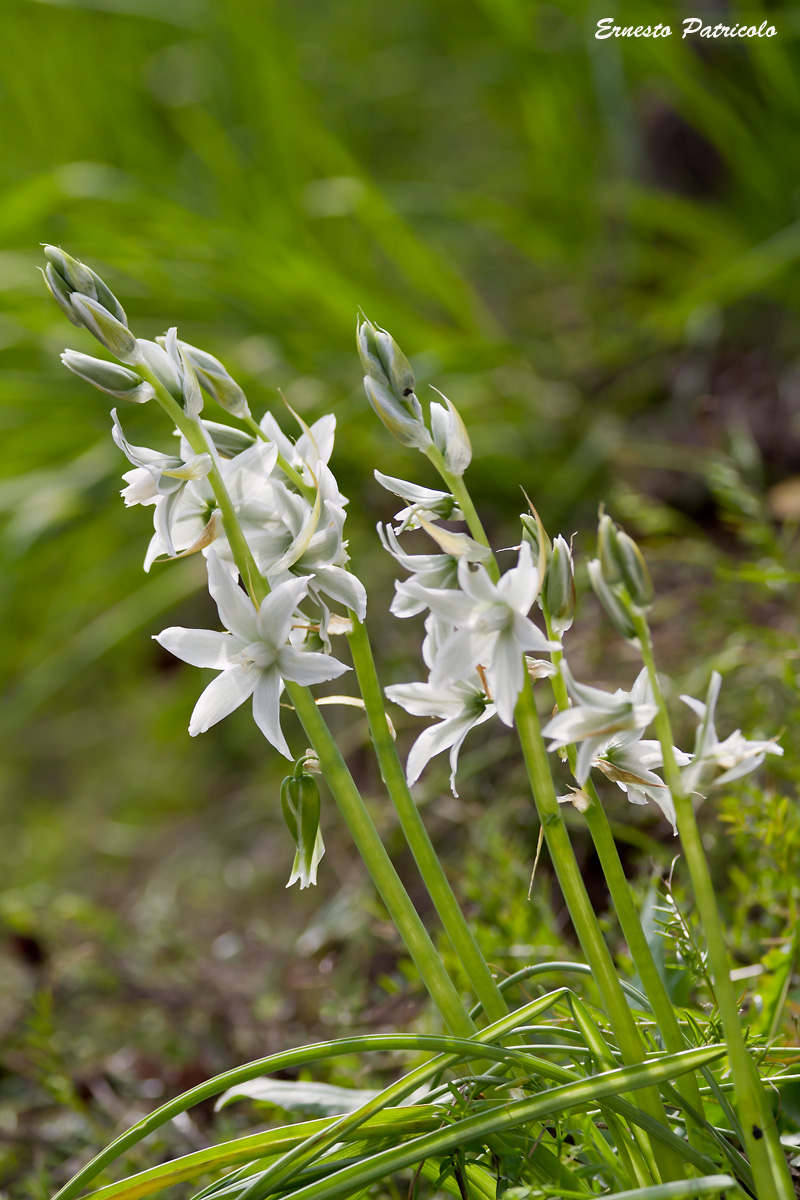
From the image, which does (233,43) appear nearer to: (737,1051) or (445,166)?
(445,166)

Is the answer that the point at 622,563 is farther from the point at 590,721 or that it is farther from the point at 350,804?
the point at 350,804

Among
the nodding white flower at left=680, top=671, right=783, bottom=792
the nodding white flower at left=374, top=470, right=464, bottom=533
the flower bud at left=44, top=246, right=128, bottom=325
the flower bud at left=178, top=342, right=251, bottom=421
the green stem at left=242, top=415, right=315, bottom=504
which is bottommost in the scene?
the nodding white flower at left=680, top=671, right=783, bottom=792

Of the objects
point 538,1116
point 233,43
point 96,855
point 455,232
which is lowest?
point 96,855

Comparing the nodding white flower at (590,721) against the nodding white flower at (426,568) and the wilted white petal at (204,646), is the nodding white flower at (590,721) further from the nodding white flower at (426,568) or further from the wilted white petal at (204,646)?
the wilted white petal at (204,646)

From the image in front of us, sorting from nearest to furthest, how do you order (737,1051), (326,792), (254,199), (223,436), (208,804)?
(737,1051), (223,436), (326,792), (208,804), (254,199)

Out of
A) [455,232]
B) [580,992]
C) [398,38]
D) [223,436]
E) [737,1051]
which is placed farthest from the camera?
[398,38]

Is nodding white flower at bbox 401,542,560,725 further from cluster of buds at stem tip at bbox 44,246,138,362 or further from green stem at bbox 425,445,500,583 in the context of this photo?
cluster of buds at stem tip at bbox 44,246,138,362

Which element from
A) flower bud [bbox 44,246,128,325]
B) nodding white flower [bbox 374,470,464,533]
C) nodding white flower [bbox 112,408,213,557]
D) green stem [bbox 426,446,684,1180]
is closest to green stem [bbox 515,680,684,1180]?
green stem [bbox 426,446,684,1180]

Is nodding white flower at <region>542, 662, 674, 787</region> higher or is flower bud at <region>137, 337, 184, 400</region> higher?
flower bud at <region>137, 337, 184, 400</region>

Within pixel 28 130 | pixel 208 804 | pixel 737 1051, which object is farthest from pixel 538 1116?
pixel 28 130
